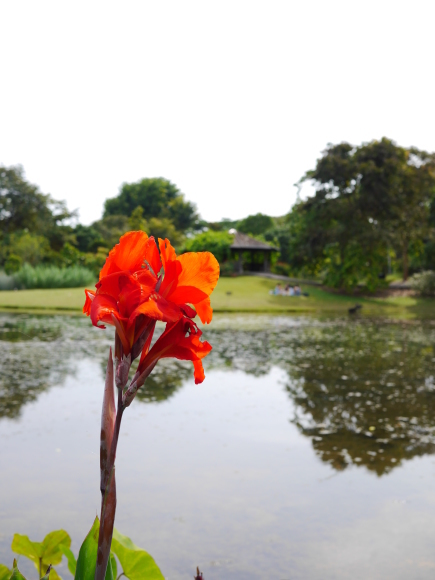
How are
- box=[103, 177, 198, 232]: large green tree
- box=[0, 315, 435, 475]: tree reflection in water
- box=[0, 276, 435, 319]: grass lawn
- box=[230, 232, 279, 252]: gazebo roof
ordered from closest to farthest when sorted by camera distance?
1. box=[0, 315, 435, 475]: tree reflection in water
2. box=[0, 276, 435, 319]: grass lawn
3. box=[230, 232, 279, 252]: gazebo roof
4. box=[103, 177, 198, 232]: large green tree

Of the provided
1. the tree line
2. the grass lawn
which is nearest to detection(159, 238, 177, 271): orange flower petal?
the grass lawn

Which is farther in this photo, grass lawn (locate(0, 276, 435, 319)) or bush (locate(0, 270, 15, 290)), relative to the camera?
bush (locate(0, 270, 15, 290))

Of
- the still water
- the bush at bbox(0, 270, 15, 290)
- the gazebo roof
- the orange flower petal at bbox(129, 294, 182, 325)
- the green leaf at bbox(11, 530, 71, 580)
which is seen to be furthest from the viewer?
the gazebo roof

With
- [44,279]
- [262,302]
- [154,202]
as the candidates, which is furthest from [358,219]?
[154,202]

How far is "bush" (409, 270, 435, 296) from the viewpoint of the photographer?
30141 mm

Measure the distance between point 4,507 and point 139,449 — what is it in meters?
1.67

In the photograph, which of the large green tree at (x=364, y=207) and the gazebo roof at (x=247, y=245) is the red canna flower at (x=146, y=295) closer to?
the large green tree at (x=364, y=207)

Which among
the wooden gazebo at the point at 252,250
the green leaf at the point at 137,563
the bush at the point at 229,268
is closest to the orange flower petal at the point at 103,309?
the green leaf at the point at 137,563

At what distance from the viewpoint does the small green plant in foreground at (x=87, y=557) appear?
138cm

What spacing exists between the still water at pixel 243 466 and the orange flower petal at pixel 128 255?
2561 mm

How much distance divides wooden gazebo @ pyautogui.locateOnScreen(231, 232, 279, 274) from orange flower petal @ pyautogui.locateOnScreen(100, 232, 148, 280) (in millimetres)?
36802

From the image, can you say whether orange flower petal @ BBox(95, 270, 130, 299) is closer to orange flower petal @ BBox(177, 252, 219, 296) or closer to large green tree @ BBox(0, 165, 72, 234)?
orange flower petal @ BBox(177, 252, 219, 296)

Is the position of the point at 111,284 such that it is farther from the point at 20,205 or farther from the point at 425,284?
the point at 20,205

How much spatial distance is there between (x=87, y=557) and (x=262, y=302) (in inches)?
991
